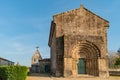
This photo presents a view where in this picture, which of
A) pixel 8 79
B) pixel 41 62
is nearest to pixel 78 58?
pixel 8 79

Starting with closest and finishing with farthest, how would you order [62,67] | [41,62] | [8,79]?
1. [8,79]
2. [62,67]
3. [41,62]

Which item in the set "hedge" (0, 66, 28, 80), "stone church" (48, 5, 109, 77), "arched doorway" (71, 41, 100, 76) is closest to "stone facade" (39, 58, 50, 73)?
"stone church" (48, 5, 109, 77)

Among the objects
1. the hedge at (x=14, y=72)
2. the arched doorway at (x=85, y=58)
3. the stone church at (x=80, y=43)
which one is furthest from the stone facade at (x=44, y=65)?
the hedge at (x=14, y=72)

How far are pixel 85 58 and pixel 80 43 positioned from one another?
2653 millimetres

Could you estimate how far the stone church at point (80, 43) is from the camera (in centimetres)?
3306

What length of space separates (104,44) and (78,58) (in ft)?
13.9

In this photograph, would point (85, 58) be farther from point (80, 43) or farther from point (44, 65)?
point (44, 65)

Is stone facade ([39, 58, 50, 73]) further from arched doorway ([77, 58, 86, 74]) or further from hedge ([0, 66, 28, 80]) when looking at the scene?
hedge ([0, 66, 28, 80])

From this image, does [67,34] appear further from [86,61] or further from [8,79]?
[8,79]

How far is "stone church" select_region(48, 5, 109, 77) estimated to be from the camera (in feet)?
108

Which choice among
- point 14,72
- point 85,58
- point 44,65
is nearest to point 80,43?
point 85,58

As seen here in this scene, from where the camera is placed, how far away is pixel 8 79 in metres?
20.7

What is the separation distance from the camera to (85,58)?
115 ft

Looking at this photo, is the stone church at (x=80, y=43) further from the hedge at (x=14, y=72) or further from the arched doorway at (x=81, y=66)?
the hedge at (x=14, y=72)
